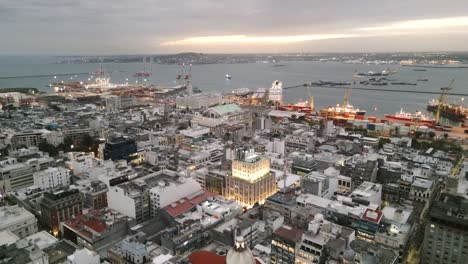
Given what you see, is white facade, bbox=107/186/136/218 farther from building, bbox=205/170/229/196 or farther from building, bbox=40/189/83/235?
building, bbox=205/170/229/196

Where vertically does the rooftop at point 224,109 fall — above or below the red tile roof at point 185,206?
above

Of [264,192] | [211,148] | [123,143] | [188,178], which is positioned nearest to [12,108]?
[123,143]

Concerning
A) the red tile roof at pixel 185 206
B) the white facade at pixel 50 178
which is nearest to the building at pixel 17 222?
the white facade at pixel 50 178

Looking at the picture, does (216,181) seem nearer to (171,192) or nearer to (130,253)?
(171,192)

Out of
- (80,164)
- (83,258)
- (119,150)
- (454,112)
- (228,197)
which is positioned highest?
(119,150)

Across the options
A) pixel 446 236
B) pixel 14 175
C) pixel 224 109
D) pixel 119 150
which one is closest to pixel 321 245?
pixel 446 236

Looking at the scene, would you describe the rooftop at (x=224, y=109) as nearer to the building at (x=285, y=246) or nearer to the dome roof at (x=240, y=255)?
the building at (x=285, y=246)
